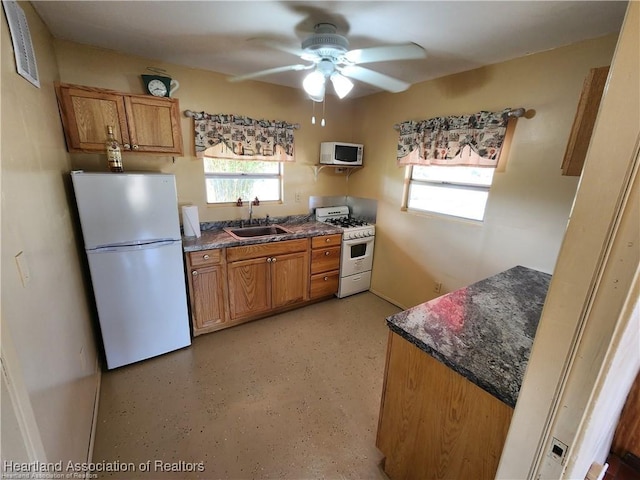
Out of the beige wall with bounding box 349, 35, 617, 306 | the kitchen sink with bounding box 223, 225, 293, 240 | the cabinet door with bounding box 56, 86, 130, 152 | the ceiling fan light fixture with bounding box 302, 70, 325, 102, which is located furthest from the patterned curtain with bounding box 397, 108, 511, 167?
the cabinet door with bounding box 56, 86, 130, 152

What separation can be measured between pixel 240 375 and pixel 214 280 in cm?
87

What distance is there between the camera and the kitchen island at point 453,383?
1.00m

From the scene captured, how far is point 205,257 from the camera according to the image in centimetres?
246

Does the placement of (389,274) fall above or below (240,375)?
above

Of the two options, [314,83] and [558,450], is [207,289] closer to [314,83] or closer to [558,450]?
[314,83]

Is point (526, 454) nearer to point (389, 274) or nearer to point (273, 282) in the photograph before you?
point (273, 282)

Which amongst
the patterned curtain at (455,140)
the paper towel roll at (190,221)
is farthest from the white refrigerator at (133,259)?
the patterned curtain at (455,140)

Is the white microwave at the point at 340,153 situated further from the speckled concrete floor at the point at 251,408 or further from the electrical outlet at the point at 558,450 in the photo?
the electrical outlet at the point at 558,450

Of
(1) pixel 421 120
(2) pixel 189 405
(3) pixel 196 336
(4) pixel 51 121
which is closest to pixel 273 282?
(3) pixel 196 336

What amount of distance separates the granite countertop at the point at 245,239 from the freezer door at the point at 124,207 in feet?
0.99

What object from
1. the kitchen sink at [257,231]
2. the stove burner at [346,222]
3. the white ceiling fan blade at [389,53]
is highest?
the white ceiling fan blade at [389,53]

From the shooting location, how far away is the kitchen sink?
3.04 metres

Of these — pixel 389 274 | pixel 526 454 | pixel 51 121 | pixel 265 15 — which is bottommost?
pixel 389 274

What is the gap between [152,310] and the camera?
2230 mm
